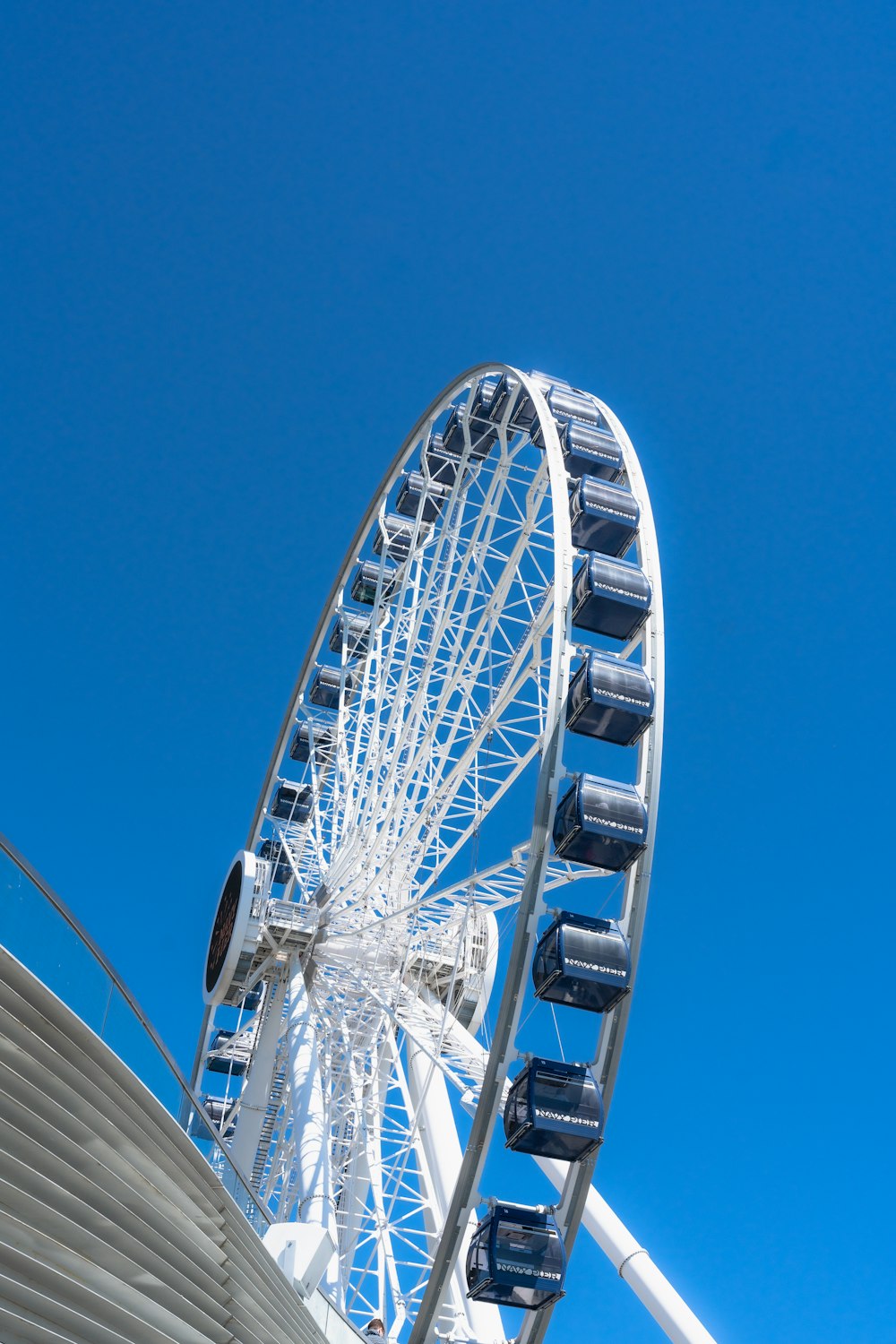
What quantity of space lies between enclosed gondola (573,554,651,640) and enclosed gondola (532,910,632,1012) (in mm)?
4284

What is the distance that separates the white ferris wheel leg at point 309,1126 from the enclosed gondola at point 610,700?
707cm

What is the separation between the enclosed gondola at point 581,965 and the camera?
15594mm

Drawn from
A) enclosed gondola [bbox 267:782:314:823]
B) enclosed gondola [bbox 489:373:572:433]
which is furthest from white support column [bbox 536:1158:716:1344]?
enclosed gondola [bbox 267:782:314:823]

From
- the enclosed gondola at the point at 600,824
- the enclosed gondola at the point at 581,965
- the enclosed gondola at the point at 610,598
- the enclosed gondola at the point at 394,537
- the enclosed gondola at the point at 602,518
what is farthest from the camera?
the enclosed gondola at the point at 394,537

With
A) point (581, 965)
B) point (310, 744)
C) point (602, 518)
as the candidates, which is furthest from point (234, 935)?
point (602, 518)

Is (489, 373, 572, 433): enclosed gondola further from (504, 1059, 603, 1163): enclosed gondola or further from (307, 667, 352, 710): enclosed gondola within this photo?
(504, 1059, 603, 1163): enclosed gondola

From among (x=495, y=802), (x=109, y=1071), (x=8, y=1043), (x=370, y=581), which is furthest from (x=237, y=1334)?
(x=370, y=581)

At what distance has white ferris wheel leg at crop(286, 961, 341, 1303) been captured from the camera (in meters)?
17.0

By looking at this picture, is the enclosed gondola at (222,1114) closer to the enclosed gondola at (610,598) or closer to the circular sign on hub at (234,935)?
the circular sign on hub at (234,935)

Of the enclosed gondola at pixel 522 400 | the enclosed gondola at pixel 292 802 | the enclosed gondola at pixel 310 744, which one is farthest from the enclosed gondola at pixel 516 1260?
the enclosed gondola at pixel 310 744

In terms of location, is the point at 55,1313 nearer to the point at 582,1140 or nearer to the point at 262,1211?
the point at 262,1211

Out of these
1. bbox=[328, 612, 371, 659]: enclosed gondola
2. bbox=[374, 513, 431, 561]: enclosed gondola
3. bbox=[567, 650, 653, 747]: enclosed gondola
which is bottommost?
bbox=[567, 650, 653, 747]: enclosed gondola

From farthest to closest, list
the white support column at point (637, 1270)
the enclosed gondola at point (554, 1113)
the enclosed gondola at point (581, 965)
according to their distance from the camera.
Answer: the enclosed gondola at point (581, 965)
the enclosed gondola at point (554, 1113)
the white support column at point (637, 1270)

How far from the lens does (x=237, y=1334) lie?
28.2 ft
